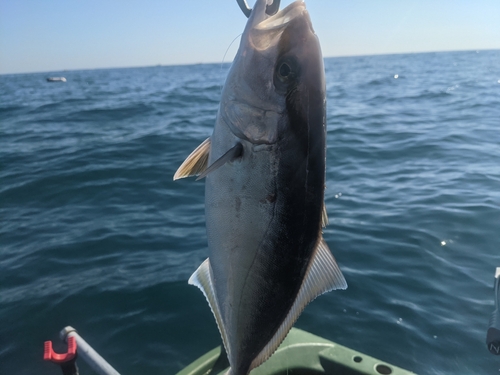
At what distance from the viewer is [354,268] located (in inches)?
241

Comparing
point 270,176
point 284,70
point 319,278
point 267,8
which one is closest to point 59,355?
point 319,278

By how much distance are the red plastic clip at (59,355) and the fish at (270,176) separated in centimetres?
188

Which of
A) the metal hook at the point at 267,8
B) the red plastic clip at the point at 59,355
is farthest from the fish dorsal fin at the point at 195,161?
the red plastic clip at the point at 59,355

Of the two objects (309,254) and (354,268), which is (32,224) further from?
(309,254)

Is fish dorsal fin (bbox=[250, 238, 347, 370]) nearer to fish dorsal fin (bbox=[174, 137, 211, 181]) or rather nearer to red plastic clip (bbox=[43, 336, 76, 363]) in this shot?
fish dorsal fin (bbox=[174, 137, 211, 181])

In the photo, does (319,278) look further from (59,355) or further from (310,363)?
(59,355)

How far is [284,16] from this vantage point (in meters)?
1.76

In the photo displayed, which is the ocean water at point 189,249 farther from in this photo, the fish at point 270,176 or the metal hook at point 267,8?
the metal hook at point 267,8

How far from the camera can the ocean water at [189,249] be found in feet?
16.0

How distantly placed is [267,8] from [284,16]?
0.40ft

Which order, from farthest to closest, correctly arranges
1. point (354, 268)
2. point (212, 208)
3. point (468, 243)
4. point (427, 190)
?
point (427, 190), point (468, 243), point (354, 268), point (212, 208)

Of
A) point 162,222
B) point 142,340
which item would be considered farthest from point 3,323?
point 162,222

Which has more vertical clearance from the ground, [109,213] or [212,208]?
[212,208]

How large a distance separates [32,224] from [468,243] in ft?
23.8
